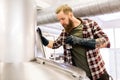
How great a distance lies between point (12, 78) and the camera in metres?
0.73

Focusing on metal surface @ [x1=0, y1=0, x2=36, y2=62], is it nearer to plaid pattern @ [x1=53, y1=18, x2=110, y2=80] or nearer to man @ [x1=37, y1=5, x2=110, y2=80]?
man @ [x1=37, y1=5, x2=110, y2=80]

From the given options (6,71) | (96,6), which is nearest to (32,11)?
(6,71)

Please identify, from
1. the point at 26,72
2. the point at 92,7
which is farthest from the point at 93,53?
the point at 26,72

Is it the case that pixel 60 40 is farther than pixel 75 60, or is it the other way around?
pixel 60 40

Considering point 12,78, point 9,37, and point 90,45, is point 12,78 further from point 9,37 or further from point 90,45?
point 90,45

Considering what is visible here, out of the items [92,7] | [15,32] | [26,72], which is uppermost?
[92,7]

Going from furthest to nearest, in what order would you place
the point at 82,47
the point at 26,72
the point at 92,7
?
the point at 92,7 < the point at 82,47 < the point at 26,72

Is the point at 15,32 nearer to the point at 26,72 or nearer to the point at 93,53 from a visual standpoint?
the point at 26,72

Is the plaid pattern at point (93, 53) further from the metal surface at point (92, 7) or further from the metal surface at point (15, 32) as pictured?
the metal surface at point (15, 32)

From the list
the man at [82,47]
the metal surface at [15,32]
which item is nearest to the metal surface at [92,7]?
the man at [82,47]

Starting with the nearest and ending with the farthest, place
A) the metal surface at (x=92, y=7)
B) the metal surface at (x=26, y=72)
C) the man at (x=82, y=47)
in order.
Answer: the metal surface at (x=26, y=72), the man at (x=82, y=47), the metal surface at (x=92, y=7)

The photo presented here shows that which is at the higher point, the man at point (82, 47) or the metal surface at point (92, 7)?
the metal surface at point (92, 7)

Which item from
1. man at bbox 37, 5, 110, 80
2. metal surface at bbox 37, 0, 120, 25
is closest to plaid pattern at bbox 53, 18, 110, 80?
man at bbox 37, 5, 110, 80

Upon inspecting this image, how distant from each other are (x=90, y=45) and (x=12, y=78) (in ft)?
1.81
